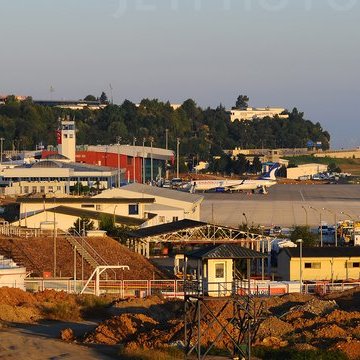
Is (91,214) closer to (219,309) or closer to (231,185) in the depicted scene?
(219,309)

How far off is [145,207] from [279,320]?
1654 inches

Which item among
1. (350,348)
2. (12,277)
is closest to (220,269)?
(350,348)

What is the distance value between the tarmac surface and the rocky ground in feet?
127

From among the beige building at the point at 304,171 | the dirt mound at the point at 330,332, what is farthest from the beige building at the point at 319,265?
the beige building at the point at 304,171

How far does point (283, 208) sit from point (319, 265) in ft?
133

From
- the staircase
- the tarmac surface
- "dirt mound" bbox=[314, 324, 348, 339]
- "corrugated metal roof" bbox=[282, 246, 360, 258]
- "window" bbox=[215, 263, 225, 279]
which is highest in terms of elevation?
"window" bbox=[215, 263, 225, 279]

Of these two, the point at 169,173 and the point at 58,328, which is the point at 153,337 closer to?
the point at 58,328

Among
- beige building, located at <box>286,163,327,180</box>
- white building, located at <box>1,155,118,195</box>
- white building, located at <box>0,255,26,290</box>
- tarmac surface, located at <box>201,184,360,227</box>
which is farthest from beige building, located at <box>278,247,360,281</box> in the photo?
beige building, located at <box>286,163,327,180</box>

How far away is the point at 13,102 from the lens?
582 feet

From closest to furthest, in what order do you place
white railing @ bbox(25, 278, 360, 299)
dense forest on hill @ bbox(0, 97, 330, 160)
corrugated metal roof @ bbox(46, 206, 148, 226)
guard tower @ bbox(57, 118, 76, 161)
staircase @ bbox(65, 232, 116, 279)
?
white railing @ bbox(25, 278, 360, 299)
staircase @ bbox(65, 232, 116, 279)
corrugated metal roof @ bbox(46, 206, 148, 226)
guard tower @ bbox(57, 118, 76, 161)
dense forest on hill @ bbox(0, 97, 330, 160)

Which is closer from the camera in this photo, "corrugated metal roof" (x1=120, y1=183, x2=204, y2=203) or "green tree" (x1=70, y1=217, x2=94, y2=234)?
"green tree" (x1=70, y1=217, x2=94, y2=234)

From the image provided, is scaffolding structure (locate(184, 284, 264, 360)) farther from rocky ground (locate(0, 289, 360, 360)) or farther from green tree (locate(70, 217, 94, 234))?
green tree (locate(70, 217, 94, 234))

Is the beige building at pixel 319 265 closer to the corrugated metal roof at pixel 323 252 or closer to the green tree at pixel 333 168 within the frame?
the corrugated metal roof at pixel 323 252

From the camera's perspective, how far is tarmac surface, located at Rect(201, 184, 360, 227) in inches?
3036
